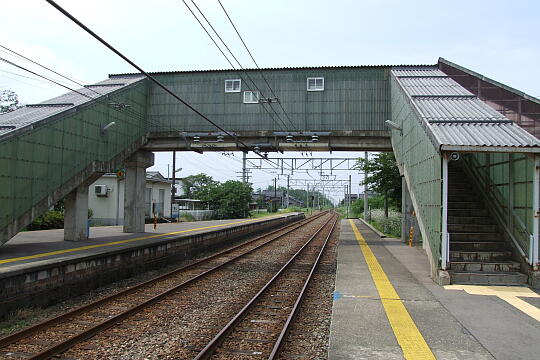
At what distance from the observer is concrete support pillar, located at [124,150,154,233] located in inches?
767

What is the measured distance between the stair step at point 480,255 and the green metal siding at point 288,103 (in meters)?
9.55

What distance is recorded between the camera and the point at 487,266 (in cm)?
945

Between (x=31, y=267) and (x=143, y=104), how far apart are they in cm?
1277

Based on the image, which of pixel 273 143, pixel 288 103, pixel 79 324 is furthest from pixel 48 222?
pixel 79 324

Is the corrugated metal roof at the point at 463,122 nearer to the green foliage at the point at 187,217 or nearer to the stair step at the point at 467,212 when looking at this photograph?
the stair step at the point at 467,212

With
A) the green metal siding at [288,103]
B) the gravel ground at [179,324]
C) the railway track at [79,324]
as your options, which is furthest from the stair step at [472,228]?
the green metal siding at [288,103]

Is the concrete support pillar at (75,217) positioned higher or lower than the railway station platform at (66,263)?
higher

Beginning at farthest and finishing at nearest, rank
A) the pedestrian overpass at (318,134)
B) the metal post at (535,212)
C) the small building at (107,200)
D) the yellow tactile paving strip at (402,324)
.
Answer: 1. the small building at (107,200)
2. the pedestrian overpass at (318,134)
3. the metal post at (535,212)
4. the yellow tactile paving strip at (402,324)

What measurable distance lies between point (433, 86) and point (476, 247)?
729 cm

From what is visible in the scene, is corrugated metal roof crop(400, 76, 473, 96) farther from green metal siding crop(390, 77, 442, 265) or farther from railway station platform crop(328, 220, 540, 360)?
railway station platform crop(328, 220, 540, 360)

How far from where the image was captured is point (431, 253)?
1009 cm

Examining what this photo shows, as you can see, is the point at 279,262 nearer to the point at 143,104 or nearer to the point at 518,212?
the point at 518,212

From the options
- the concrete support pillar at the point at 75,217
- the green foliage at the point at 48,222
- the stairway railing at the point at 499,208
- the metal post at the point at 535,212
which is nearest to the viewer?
the metal post at the point at 535,212

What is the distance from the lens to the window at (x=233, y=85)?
19.8m
